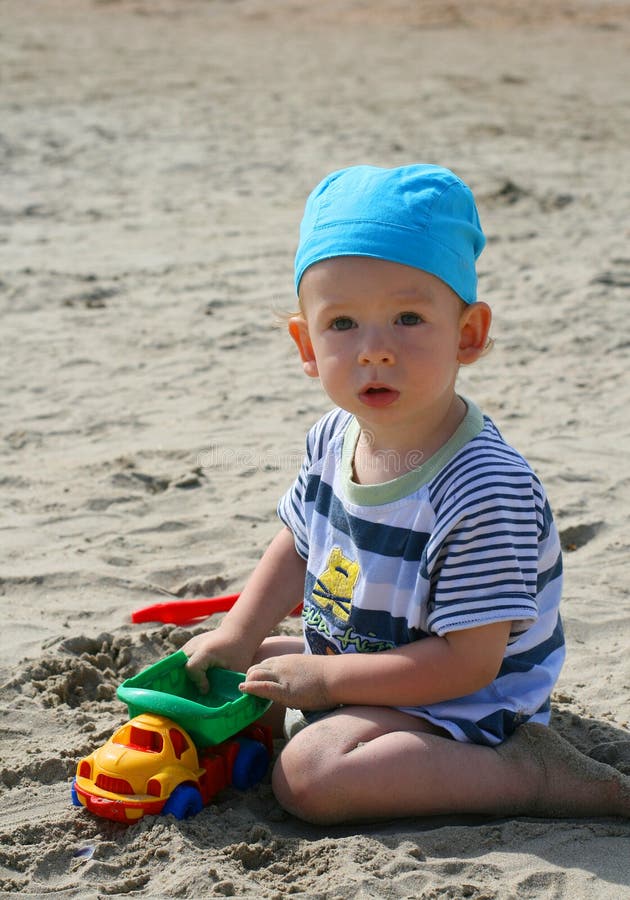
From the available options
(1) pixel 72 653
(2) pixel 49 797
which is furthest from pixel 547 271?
(2) pixel 49 797

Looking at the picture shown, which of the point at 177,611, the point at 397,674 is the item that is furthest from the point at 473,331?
the point at 177,611

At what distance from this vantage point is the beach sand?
7.63 feet

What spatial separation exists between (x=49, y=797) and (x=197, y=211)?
565 cm

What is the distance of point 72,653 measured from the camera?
3098 millimetres

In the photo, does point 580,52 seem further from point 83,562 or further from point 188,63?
point 83,562

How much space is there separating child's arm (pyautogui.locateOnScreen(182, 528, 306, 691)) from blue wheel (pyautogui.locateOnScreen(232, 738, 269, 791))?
0.20m

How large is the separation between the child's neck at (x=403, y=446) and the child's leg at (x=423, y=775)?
1.60 feet

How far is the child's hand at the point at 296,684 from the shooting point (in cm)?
248

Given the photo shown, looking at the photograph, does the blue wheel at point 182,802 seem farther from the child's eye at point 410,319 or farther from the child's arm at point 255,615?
the child's eye at point 410,319

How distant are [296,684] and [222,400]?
98.3 inches

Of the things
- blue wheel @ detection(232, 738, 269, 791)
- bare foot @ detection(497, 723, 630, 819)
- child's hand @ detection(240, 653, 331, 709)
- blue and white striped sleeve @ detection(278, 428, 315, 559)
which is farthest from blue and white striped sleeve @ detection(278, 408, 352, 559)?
bare foot @ detection(497, 723, 630, 819)

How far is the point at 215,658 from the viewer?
2.75 meters

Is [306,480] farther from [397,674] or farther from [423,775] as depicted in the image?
[423,775]

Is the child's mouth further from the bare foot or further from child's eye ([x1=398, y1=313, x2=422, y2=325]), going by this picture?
the bare foot
